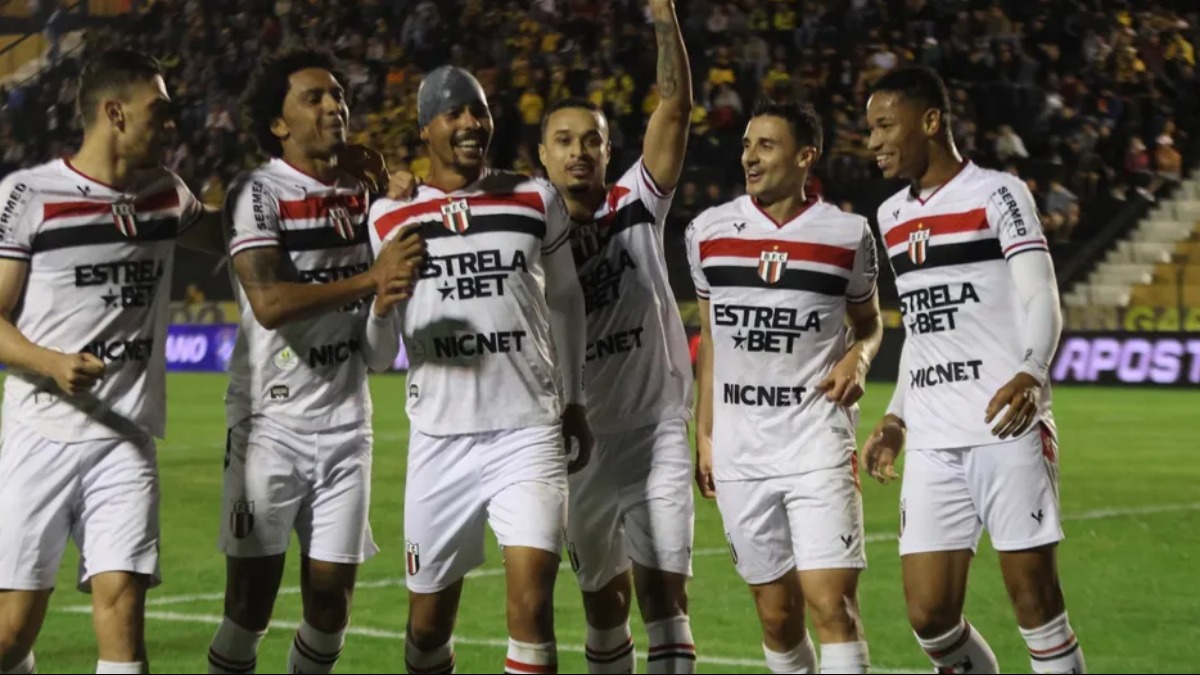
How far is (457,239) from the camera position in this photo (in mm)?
6457

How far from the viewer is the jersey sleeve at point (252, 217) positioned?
21.3 feet

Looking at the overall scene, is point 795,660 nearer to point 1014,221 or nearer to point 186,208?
point 1014,221

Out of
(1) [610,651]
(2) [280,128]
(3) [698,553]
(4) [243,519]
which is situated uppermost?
(2) [280,128]

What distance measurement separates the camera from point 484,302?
21.1ft

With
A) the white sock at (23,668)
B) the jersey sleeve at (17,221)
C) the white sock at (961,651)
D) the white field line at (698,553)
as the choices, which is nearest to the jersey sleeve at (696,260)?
the white sock at (961,651)

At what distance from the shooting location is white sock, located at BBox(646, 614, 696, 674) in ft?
22.9

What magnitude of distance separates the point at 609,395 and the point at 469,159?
3.83 ft

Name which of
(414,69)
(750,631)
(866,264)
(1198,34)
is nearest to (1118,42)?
(1198,34)

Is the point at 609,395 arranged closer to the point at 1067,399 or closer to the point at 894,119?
the point at 894,119

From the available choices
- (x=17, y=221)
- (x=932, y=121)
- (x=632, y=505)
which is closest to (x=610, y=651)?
(x=632, y=505)

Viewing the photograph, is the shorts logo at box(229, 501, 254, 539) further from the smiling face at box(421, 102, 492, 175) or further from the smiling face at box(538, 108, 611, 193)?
the smiling face at box(538, 108, 611, 193)

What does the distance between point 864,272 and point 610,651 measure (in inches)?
67.9

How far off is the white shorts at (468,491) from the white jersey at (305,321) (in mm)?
358

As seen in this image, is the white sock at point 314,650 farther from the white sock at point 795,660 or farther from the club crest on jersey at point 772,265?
the club crest on jersey at point 772,265
